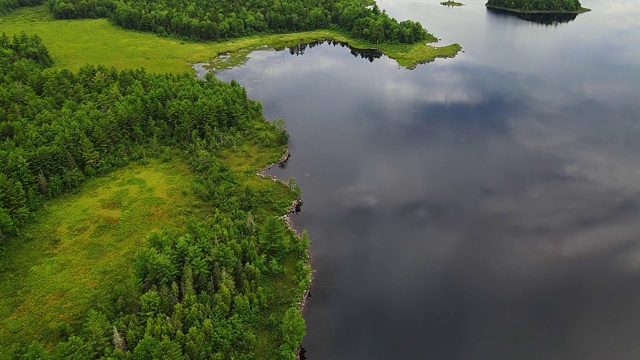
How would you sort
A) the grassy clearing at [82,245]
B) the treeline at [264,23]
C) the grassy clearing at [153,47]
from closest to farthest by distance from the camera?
the grassy clearing at [82,245] → the grassy clearing at [153,47] → the treeline at [264,23]

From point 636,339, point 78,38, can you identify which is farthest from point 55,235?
point 78,38

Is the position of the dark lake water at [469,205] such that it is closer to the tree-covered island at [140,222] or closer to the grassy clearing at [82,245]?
the tree-covered island at [140,222]

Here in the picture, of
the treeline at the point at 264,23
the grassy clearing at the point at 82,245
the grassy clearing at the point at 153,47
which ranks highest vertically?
the treeline at the point at 264,23

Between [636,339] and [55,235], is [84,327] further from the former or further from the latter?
[636,339]

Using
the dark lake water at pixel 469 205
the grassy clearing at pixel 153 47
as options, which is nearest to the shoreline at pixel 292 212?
the dark lake water at pixel 469 205

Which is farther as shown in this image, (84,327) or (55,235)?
(55,235)

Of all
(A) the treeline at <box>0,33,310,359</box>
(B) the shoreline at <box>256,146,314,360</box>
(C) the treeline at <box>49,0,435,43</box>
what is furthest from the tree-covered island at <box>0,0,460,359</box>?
(C) the treeline at <box>49,0,435,43</box>

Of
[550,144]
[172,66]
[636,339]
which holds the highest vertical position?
[172,66]
